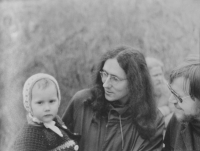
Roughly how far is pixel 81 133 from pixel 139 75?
0.78 meters

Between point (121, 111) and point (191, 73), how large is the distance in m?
0.78

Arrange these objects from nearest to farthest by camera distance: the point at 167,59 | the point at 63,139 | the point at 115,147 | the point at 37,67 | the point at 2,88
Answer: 1. the point at 63,139
2. the point at 115,147
3. the point at 2,88
4. the point at 37,67
5. the point at 167,59

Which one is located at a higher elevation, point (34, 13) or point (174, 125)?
point (34, 13)

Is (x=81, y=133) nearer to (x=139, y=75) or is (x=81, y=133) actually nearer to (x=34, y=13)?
(x=139, y=75)

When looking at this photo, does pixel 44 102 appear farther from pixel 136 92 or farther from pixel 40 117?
pixel 136 92

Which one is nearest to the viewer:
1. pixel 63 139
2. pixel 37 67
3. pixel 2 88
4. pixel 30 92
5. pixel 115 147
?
pixel 30 92

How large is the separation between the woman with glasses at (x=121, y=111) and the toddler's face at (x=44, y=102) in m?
0.55

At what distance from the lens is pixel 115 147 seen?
3.32 m

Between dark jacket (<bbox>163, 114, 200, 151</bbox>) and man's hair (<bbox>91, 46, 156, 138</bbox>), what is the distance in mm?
204

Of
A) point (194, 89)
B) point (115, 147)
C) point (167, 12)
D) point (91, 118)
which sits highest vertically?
point (167, 12)

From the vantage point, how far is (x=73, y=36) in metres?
5.64

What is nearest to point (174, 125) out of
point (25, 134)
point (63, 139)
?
point (63, 139)

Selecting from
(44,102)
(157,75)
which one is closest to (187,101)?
(44,102)

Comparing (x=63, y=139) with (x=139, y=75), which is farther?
(x=139, y=75)
